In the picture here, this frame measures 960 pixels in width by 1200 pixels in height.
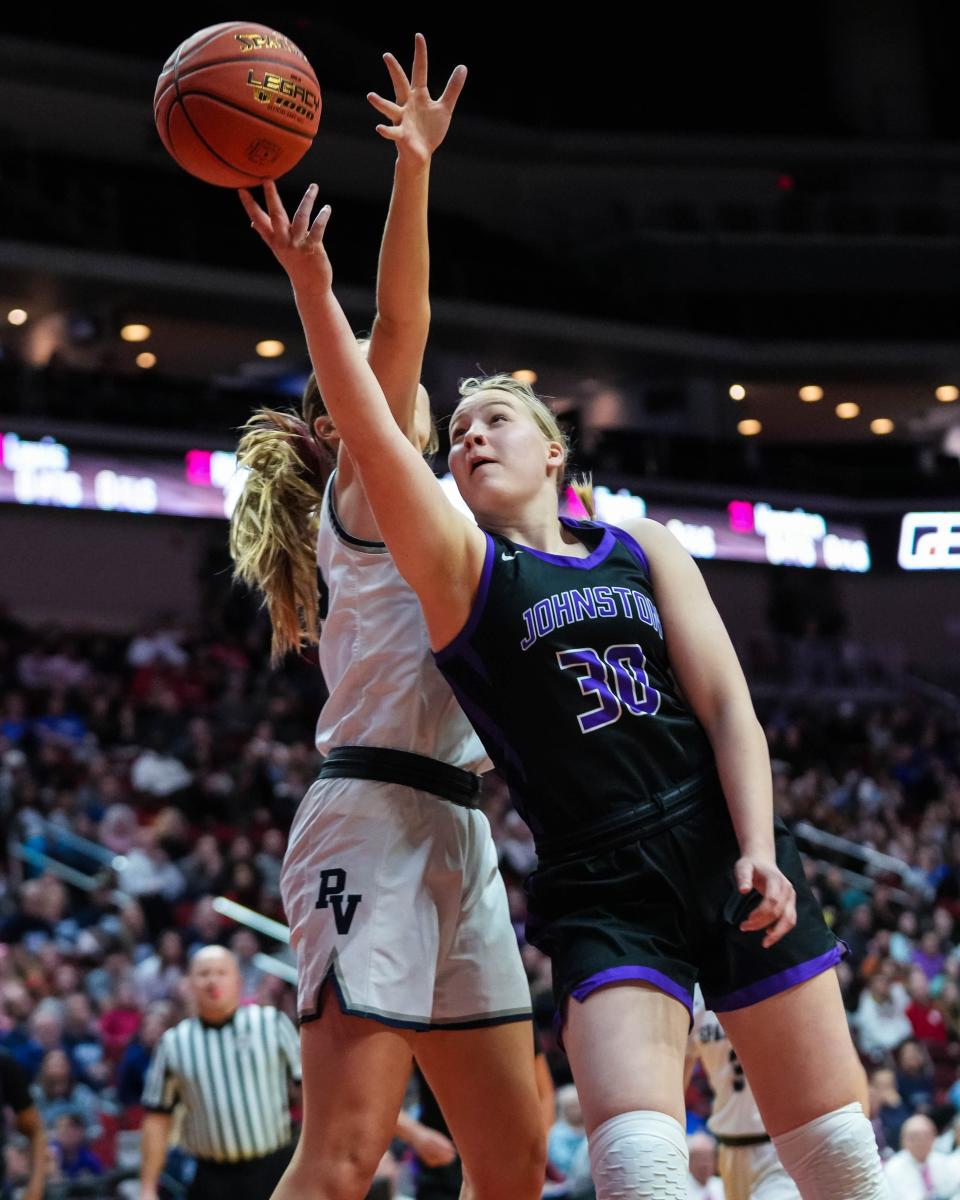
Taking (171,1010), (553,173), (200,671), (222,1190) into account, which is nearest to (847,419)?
(553,173)

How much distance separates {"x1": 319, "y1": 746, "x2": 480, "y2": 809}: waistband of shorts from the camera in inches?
130

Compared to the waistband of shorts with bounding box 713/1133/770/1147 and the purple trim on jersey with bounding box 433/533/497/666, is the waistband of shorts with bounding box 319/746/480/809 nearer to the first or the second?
the purple trim on jersey with bounding box 433/533/497/666

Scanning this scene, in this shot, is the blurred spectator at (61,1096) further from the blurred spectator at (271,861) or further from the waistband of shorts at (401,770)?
the waistband of shorts at (401,770)

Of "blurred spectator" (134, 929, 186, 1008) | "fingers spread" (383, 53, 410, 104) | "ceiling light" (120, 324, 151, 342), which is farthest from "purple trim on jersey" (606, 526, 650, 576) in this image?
"ceiling light" (120, 324, 151, 342)

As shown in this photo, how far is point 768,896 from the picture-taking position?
2777 millimetres

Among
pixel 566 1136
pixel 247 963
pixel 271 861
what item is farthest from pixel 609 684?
pixel 271 861

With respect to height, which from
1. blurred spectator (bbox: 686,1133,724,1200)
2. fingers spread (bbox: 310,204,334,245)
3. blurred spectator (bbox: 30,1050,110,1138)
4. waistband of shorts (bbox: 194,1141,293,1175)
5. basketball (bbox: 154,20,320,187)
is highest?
basketball (bbox: 154,20,320,187)

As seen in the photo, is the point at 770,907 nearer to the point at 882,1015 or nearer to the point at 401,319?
the point at 401,319

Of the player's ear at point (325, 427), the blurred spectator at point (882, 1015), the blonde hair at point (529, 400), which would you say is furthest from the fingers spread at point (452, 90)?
the blurred spectator at point (882, 1015)

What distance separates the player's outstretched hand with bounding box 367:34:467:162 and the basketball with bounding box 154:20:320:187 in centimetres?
29

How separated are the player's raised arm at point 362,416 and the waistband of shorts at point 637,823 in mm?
545

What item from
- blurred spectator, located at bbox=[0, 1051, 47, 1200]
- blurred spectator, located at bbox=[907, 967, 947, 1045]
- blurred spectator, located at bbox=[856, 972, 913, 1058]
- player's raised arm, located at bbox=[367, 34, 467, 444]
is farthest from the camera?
blurred spectator, located at bbox=[907, 967, 947, 1045]

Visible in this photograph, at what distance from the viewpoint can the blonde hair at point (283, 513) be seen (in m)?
3.79

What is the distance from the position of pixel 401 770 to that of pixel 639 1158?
0.95m
